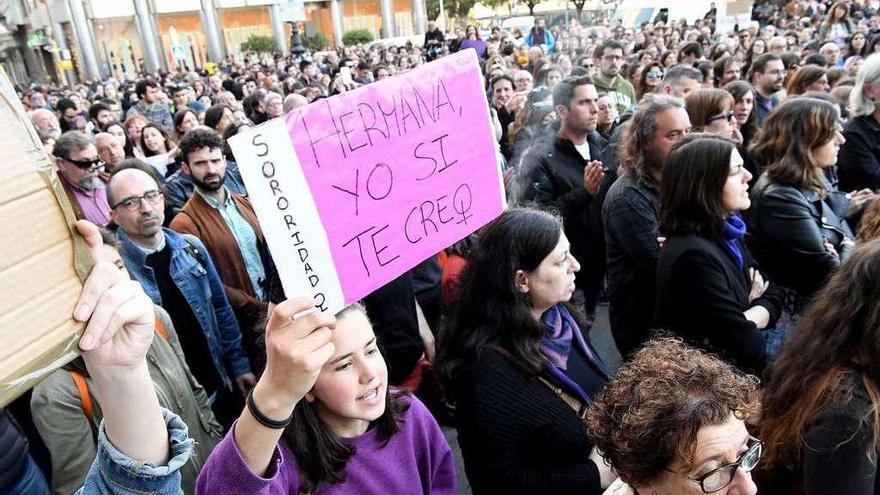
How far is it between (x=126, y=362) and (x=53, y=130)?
666 centimetres

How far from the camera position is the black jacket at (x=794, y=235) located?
2930 mm

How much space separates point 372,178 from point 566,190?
290 cm

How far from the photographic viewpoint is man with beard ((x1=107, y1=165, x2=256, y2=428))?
2963 millimetres

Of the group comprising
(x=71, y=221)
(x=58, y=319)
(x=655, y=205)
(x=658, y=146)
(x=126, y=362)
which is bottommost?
(x=655, y=205)


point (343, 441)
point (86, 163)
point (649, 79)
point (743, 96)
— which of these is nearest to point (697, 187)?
point (343, 441)

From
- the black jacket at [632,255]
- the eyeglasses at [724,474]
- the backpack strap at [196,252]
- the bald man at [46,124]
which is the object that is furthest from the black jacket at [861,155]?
the bald man at [46,124]

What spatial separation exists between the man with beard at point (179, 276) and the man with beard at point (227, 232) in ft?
0.87

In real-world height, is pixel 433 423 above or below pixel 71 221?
below

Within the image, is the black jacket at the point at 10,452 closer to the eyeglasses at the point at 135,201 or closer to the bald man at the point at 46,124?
the eyeglasses at the point at 135,201

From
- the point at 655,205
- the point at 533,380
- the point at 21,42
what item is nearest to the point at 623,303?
the point at 655,205

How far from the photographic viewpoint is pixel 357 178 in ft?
4.61

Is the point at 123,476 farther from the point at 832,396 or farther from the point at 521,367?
the point at 832,396

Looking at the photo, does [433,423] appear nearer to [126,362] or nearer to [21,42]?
[126,362]

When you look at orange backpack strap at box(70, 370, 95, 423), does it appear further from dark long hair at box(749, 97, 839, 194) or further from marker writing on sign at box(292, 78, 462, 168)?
dark long hair at box(749, 97, 839, 194)
